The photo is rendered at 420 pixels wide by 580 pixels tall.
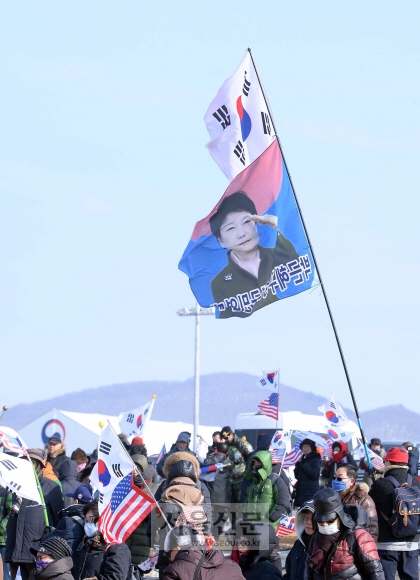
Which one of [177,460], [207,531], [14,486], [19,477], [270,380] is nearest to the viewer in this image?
[207,531]

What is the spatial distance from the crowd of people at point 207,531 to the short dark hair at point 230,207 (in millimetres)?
2637

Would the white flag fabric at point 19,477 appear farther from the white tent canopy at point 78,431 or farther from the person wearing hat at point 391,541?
the white tent canopy at point 78,431

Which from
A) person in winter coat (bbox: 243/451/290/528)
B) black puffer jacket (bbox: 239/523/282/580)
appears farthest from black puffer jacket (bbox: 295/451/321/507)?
black puffer jacket (bbox: 239/523/282/580)

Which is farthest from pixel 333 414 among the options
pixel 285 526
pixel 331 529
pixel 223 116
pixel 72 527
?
pixel 331 529

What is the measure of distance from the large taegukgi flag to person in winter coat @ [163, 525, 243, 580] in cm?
462

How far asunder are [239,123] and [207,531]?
229 inches

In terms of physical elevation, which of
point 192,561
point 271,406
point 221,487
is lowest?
point 192,561

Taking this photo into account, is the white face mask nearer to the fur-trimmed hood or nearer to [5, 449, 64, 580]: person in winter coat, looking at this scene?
the fur-trimmed hood

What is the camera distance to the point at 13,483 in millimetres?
9789

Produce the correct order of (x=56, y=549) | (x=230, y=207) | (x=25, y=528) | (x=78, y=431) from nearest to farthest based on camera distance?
(x=56, y=549)
(x=25, y=528)
(x=230, y=207)
(x=78, y=431)

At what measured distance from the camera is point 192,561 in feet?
20.6

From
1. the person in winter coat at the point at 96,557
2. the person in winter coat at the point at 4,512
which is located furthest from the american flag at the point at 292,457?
the person in winter coat at the point at 96,557

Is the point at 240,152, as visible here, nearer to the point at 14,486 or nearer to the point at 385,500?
the point at 385,500

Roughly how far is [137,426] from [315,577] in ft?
52.8
